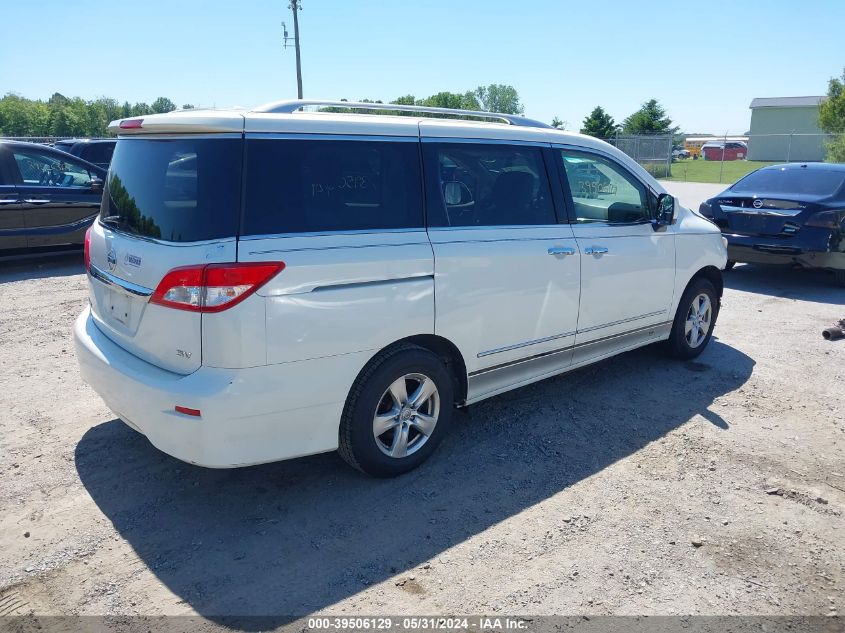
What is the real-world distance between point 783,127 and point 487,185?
64.4 metres

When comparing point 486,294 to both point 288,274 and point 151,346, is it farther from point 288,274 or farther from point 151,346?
point 151,346

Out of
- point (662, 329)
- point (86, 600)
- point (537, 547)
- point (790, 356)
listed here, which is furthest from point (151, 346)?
point (790, 356)

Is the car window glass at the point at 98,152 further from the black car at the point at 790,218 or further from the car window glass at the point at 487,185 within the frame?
the car window glass at the point at 487,185

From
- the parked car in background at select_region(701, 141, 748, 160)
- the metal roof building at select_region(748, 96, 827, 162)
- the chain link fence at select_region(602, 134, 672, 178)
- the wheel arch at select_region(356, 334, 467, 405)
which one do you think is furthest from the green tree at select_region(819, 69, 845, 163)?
the wheel arch at select_region(356, 334, 467, 405)

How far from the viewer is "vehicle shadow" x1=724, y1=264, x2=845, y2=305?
8.91 m

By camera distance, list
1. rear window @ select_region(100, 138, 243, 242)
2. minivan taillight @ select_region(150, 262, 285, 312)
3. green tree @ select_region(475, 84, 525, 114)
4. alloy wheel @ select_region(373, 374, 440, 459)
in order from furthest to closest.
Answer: green tree @ select_region(475, 84, 525, 114)
alloy wheel @ select_region(373, 374, 440, 459)
rear window @ select_region(100, 138, 243, 242)
minivan taillight @ select_region(150, 262, 285, 312)

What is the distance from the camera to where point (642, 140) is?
33.1 metres

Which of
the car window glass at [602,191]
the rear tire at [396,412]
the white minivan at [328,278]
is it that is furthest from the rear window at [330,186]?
the car window glass at [602,191]

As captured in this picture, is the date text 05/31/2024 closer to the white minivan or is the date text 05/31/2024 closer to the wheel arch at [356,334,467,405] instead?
the white minivan

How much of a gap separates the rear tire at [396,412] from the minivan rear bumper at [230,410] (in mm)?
131

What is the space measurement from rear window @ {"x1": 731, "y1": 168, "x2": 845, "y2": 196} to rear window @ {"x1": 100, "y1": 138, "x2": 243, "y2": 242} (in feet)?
28.5

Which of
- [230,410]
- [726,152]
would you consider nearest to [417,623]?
[230,410]

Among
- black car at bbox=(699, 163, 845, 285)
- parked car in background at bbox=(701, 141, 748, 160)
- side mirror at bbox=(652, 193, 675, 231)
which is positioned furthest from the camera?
parked car in background at bbox=(701, 141, 748, 160)

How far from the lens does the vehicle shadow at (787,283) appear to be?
8914 mm
